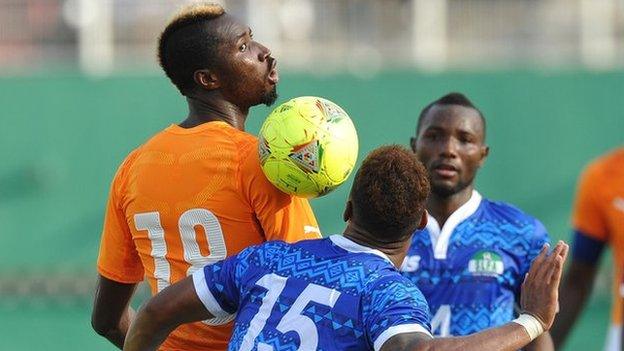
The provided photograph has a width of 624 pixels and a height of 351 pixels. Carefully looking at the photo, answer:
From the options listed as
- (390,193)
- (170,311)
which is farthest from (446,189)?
(170,311)

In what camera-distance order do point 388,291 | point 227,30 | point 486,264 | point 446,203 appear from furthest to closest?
point 446,203, point 486,264, point 227,30, point 388,291

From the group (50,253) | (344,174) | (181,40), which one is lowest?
(50,253)

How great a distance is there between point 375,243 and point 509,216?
7.23 ft

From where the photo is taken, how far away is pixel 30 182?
43.2ft

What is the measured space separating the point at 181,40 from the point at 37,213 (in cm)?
790

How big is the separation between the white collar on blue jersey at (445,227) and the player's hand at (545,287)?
2.04m

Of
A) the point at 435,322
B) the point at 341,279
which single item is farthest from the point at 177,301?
the point at 435,322

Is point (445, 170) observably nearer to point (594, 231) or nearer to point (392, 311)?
point (594, 231)

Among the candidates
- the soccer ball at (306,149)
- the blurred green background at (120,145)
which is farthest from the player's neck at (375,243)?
the blurred green background at (120,145)

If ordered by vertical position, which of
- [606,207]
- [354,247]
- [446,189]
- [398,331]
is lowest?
[606,207]

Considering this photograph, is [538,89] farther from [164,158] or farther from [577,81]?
[164,158]

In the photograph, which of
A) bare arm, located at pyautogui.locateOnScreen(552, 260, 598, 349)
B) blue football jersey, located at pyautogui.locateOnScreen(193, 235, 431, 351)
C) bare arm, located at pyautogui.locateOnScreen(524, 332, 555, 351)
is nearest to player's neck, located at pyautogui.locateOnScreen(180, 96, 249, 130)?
blue football jersey, located at pyautogui.locateOnScreen(193, 235, 431, 351)

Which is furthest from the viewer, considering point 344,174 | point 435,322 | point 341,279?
point 435,322

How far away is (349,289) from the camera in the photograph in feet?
15.3
